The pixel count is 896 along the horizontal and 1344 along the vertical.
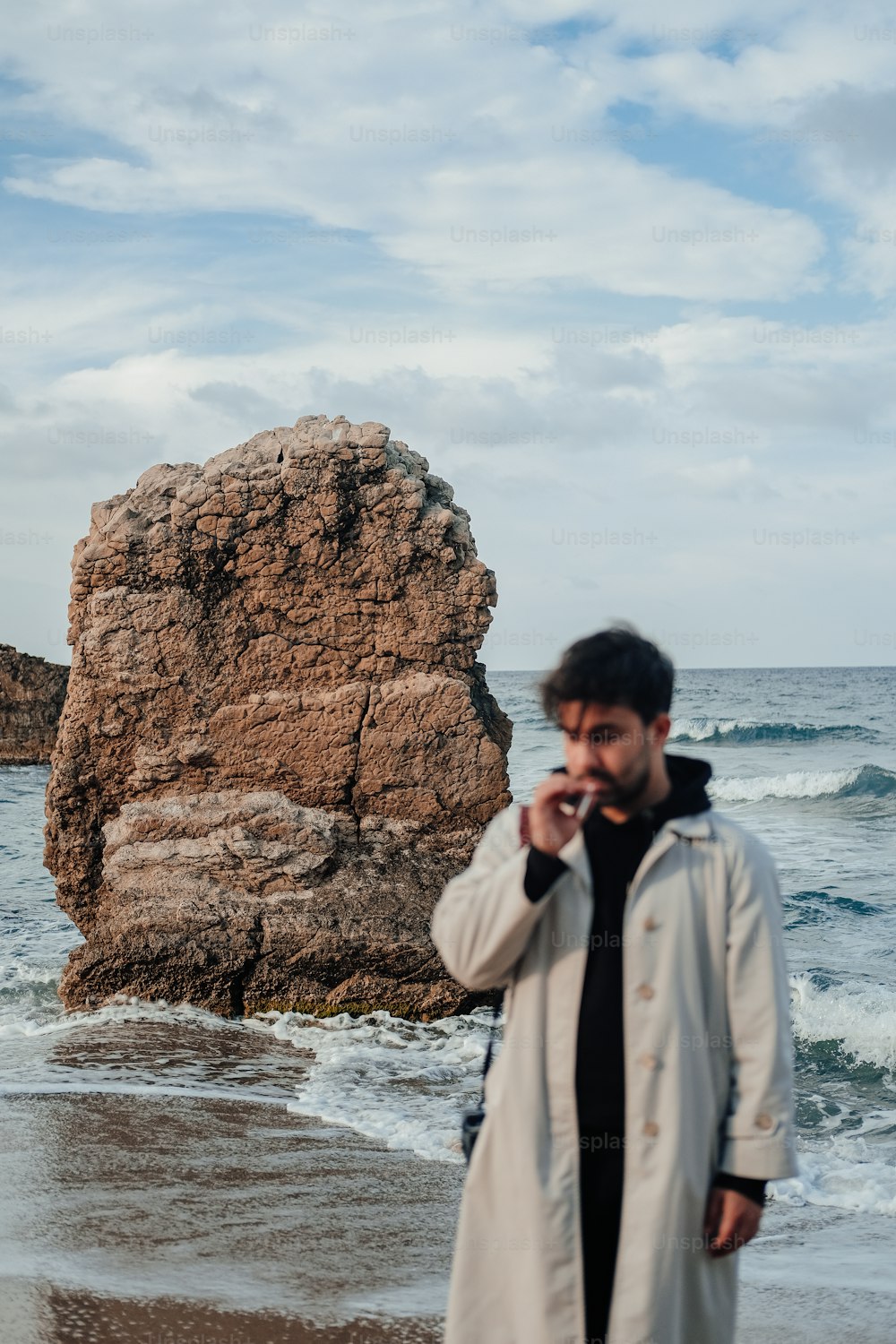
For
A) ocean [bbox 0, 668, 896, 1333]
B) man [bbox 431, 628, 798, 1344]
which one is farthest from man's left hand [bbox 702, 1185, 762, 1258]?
ocean [bbox 0, 668, 896, 1333]

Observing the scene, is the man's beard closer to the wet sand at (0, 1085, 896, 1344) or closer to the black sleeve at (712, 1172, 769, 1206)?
the black sleeve at (712, 1172, 769, 1206)

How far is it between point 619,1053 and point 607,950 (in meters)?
0.22

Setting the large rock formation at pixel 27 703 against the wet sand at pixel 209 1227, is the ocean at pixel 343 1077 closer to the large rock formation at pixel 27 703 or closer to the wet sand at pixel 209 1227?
the wet sand at pixel 209 1227

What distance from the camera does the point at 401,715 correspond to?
8070 mm

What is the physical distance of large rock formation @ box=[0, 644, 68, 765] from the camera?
40.1 m

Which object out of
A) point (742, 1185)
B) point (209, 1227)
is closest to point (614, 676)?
point (742, 1185)

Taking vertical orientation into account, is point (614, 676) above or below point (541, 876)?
above

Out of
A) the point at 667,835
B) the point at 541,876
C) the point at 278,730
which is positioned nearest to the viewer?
the point at 541,876

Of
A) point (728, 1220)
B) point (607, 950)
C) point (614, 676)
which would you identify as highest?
point (614, 676)

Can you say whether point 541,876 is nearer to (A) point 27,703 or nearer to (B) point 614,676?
(B) point 614,676

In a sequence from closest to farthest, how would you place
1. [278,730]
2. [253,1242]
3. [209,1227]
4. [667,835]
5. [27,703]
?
[667,835] → [253,1242] → [209,1227] → [278,730] → [27,703]

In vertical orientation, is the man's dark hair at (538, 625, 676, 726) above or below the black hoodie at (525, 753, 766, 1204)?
above

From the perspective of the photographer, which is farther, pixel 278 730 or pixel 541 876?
pixel 278 730

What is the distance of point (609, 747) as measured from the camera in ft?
8.40
